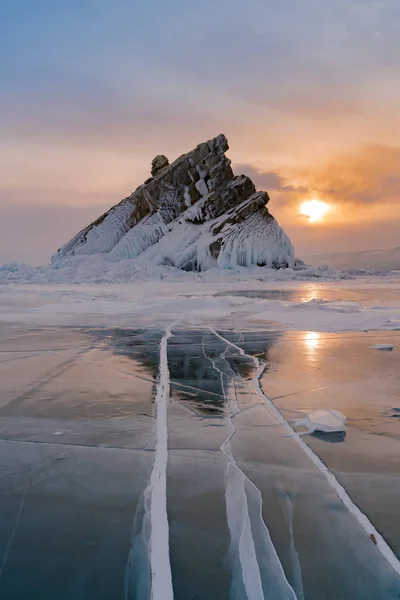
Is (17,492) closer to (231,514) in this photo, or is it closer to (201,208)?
(231,514)

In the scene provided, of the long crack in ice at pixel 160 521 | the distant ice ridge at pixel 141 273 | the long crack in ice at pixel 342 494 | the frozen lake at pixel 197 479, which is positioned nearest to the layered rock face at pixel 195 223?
the distant ice ridge at pixel 141 273

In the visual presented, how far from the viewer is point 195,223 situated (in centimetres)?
3856

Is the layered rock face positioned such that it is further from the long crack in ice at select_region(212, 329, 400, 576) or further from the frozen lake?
the long crack in ice at select_region(212, 329, 400, 576)

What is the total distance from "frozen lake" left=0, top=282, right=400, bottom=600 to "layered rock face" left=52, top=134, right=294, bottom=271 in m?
29.8

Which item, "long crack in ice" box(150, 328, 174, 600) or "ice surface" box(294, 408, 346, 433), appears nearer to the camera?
"long crack in ice" box(150, 328, 174, 600)

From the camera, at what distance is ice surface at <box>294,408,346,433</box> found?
3352 mm

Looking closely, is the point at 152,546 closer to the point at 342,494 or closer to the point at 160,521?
the point at 160,521

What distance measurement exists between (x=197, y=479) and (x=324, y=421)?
1242mm

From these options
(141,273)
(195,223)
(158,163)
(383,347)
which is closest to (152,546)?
(383,347)

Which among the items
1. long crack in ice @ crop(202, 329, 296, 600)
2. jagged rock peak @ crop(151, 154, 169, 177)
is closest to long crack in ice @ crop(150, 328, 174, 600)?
long crack in ice @ crop(202, 329, 296, 600)

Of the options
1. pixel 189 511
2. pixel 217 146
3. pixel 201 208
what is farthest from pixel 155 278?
pixel 189 511

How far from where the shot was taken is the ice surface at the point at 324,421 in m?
3.35

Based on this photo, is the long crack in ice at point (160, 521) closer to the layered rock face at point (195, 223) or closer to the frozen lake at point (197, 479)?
the frozen lake at point (197, 479)

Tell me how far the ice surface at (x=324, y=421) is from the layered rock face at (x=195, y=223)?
1219 inches
